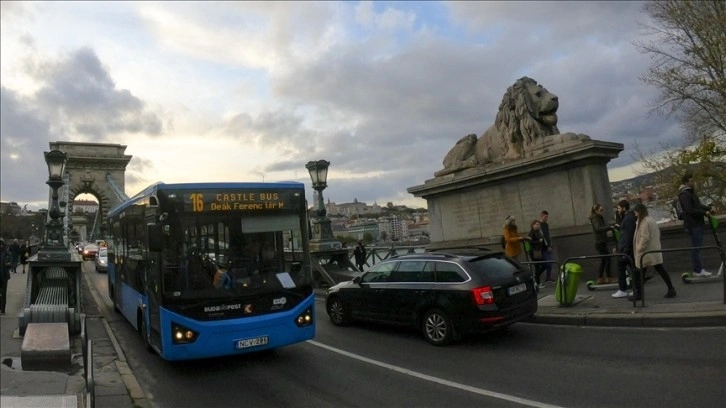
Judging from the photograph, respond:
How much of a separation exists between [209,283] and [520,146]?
10562 mm

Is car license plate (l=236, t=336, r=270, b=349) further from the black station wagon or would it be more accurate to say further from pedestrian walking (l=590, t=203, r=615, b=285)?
pedestrian walking (l=590, t=203, r=615, b=285)

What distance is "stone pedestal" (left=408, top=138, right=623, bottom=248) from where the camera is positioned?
13.9 m

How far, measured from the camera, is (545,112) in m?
15.7

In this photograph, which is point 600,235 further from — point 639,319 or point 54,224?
point 54,224

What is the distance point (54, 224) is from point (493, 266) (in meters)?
11.9

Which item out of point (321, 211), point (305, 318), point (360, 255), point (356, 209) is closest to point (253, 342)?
point (305, 318)

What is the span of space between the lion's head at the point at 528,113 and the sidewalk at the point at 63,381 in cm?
1144

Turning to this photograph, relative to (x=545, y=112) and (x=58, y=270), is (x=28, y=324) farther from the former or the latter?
(x=545, y=112)

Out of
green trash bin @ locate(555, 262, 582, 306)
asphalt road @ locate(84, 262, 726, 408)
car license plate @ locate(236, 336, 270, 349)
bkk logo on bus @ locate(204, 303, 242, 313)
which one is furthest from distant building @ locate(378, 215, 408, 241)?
bkk logo on bus @ locate(204, 303, 242, 313)

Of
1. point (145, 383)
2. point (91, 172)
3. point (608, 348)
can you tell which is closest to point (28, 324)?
point (145, 383)

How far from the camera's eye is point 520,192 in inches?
618

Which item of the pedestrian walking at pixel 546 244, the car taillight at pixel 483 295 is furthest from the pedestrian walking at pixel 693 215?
the car taillight at pixel 483 295

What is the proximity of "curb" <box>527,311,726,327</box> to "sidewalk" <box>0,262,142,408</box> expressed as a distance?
22.6ft

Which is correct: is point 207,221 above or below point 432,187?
below
